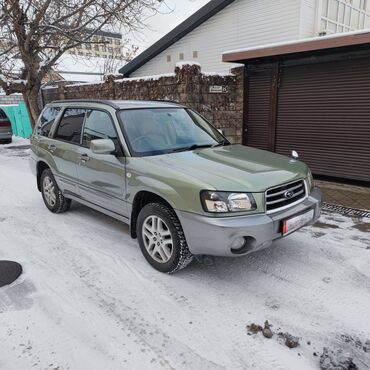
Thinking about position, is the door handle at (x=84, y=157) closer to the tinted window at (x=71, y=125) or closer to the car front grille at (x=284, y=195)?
the tinted window at (x=71, y=125)

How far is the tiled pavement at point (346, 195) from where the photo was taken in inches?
241

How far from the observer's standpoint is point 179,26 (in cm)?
1370

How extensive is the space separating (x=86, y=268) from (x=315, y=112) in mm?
6414

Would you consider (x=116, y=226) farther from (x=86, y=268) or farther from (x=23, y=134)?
(x=23, y=134)

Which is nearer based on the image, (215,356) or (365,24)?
(215,356)

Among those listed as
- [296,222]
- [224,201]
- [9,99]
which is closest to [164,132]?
[224,201]

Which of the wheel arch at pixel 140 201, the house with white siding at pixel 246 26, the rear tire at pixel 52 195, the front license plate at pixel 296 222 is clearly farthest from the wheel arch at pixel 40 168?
the house with white siding at pixel 246 26

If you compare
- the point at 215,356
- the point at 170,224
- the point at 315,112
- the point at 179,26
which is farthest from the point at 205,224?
the point at 179,26

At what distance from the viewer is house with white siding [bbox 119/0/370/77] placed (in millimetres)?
10805

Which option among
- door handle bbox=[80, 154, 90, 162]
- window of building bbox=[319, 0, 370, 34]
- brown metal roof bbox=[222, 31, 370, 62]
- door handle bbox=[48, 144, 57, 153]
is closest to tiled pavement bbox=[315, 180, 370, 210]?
brown metal roof bbox=[222, 31, 370, 62]

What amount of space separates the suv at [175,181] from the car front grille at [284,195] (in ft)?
0.03

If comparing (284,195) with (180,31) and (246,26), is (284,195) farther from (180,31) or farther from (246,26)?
(180,31)

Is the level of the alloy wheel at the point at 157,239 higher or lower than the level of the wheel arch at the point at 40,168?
lower

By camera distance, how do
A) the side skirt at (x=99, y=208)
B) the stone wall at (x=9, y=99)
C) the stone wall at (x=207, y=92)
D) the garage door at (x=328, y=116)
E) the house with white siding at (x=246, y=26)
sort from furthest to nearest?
the stone wall at (x=9, y=99), the house with white siding at (x=246, y=26), the stone wall at (x=207, y=92), the garage door at (x=328, y=116), the side skirt at (x=99, y=208)
